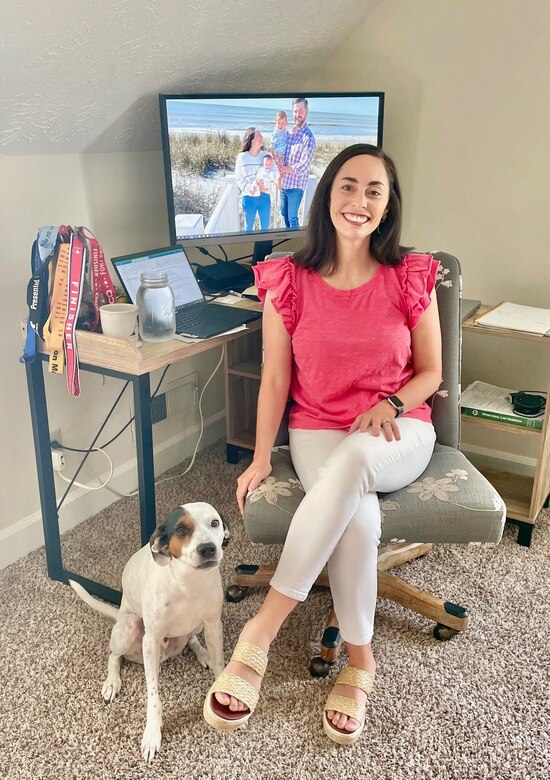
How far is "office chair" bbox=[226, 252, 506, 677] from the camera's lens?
1561mm

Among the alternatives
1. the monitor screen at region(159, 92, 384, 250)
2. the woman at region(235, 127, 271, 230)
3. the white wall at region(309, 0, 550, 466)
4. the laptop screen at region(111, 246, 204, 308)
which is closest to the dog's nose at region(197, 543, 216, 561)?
the laptop screen at region(111, 246, 204, 308)

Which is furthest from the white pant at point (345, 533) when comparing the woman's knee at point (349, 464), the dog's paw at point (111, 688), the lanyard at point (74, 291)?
the lanyard at point (74, 291)

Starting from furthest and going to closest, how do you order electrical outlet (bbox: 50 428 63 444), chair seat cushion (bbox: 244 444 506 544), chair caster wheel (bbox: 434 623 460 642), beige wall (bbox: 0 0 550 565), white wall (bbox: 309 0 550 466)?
white wall (bbox: 309 0 550 466) → electrical outlet (bbox: 50 428 63 444) → beige wall (bbox: 0 0 550 565) → chair caster wheel (bbox: 434 623 460 642) → chair seat cushion (bbox: 244 444 506 544)

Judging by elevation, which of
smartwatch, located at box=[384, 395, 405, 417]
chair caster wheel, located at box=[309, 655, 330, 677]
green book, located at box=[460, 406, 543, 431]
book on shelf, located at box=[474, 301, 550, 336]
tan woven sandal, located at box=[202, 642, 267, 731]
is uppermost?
book on shelf, located at box=[474, 301, 550, 336]

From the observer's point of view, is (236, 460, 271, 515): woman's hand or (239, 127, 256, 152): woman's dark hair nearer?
(236, 460, 271, 515): woman's hand

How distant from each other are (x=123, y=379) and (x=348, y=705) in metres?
0.94

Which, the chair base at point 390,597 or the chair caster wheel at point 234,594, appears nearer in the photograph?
the chair base at point 390,597

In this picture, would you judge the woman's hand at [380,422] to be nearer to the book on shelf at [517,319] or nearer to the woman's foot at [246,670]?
the woman's foot at [246,670]

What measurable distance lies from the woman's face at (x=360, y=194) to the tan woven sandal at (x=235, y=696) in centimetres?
100

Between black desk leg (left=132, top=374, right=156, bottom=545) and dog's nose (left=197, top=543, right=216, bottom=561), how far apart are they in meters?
0.36

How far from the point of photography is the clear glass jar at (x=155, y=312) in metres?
1.73

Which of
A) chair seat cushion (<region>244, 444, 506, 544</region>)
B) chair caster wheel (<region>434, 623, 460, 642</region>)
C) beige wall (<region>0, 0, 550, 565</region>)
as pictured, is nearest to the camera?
chair seat cushion (<region>244, 444, 506, 544</region>)

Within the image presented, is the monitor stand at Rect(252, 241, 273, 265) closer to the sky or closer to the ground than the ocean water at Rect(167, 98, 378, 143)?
closer to the ground

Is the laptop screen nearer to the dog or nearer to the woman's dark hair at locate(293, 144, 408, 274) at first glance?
the woman's dark hair at locate(293, 144, 408, 274)
